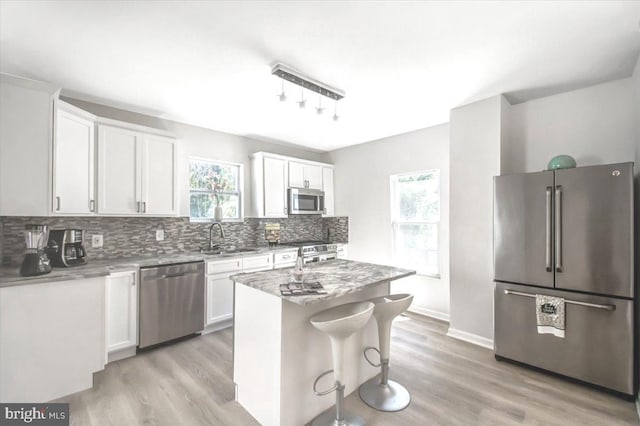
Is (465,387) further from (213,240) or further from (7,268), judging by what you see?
(7,268)

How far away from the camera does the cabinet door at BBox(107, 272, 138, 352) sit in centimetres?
260

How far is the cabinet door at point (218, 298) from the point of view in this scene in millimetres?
3277

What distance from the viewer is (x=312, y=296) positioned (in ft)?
5.18

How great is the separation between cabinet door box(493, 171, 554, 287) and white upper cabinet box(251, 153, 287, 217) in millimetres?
2882

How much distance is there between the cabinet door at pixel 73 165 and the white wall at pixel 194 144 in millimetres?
462

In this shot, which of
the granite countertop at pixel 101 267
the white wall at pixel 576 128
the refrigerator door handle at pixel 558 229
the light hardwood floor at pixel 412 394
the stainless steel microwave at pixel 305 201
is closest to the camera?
the light hardwood floor at pixel 412 394

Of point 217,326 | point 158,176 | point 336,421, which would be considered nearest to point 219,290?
point 217,326

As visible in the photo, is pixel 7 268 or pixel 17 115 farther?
pixel 7 268

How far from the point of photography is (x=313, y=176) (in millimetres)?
4906

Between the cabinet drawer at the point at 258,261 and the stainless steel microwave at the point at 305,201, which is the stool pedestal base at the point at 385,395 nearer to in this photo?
the cabinet drawer at the point at 258,261

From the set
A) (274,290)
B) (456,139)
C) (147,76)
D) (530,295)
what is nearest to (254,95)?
(147,76)

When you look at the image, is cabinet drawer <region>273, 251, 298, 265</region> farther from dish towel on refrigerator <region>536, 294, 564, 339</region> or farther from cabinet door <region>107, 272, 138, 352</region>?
dish towel on refrigerator <region>536, 294, 564, 339</region>

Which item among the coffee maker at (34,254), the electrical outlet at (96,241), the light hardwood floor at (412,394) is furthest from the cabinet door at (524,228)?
the electrical outlet at (96,241)

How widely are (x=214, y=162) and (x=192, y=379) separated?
8.79 ft
